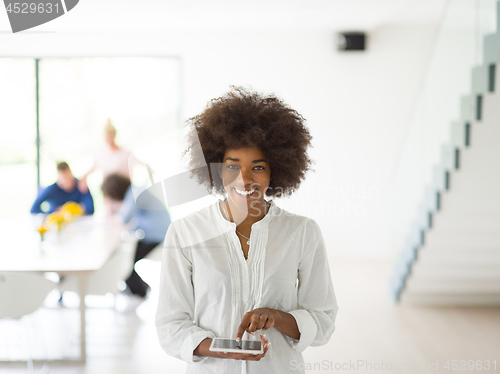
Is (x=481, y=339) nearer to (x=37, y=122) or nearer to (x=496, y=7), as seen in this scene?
(x=496, y=7)

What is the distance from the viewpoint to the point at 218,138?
126 centimetres

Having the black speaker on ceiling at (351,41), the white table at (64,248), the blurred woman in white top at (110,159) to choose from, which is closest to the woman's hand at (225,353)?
the white table at (64,248)

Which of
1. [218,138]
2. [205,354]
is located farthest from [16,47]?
[205,354]

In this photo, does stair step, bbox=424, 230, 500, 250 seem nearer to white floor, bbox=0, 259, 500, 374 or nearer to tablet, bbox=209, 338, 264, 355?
white floor, bbox=0, 259, 500, 374

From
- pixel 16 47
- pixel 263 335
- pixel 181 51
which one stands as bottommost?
pixel 263 335

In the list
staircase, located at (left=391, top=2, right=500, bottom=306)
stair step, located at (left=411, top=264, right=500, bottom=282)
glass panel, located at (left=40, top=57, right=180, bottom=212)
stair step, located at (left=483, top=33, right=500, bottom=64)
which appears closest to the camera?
stair step, located at (left=483, top=33, right=500, bottom=64)

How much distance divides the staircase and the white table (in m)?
2.29

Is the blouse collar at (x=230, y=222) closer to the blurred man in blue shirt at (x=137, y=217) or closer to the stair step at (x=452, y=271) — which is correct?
the blurred man in blue shirt at (x=137, y=217)

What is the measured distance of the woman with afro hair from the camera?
1106 millimetres

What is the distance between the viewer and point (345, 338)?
9.74 feet

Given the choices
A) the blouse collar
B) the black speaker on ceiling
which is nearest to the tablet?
the blouse collar

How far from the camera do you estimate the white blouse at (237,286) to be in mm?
1110

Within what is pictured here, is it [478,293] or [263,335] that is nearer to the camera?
[263,335]

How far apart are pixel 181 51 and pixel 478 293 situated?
148 inches
